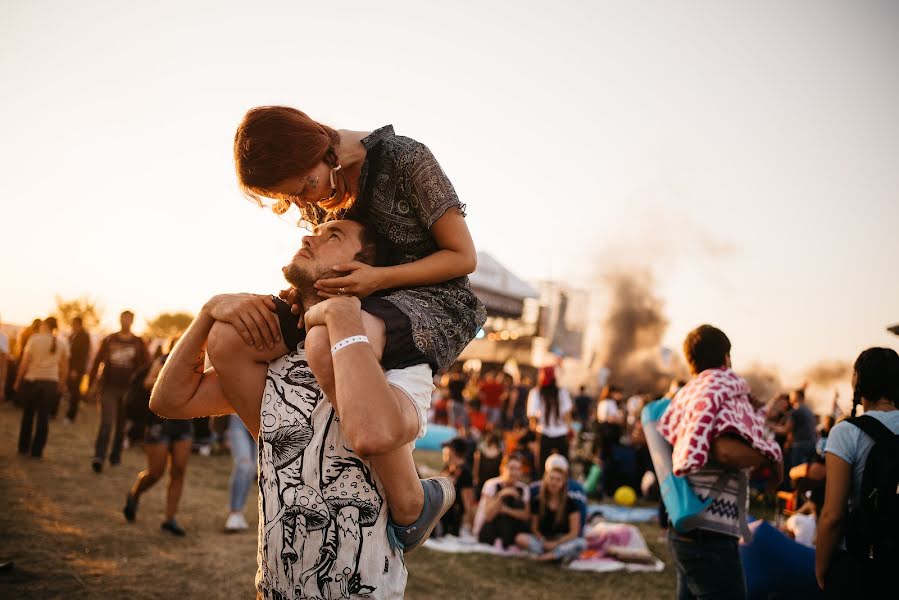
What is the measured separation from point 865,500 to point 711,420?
88 cm

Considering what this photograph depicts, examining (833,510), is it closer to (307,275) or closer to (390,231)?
(390,231)

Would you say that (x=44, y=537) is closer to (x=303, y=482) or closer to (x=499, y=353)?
(x=303, y=482)

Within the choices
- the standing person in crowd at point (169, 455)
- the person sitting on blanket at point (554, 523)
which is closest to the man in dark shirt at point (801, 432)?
the person sitting on blanket at point (554, 523)

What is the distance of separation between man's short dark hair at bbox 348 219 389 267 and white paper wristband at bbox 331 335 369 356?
466mm

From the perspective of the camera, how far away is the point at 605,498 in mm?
13219

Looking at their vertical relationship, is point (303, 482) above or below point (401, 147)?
below

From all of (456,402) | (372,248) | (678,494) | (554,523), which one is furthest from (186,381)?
(456,402)

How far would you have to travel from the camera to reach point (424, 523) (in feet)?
8.04

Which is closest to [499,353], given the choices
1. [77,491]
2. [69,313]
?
[77,491]

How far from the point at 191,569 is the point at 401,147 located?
224 inches

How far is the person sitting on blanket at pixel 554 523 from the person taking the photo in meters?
8.45

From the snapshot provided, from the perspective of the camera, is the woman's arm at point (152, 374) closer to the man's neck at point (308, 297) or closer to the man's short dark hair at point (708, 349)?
the man's neck at point (308, 297)

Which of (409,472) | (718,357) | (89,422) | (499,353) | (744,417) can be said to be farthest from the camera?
(499,353)

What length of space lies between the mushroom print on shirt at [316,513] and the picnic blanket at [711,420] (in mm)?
2151
